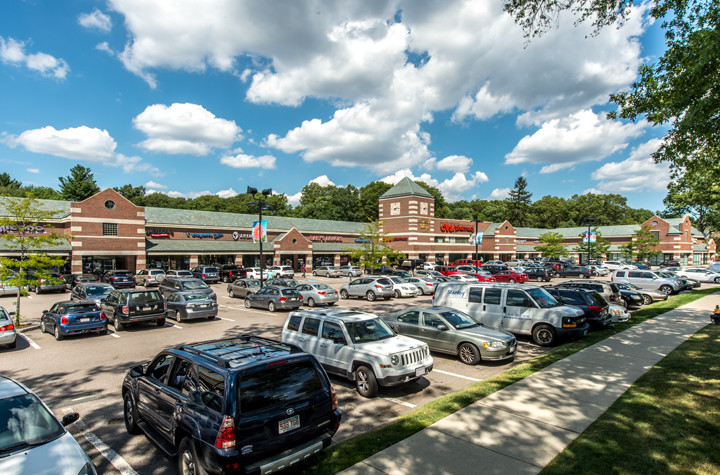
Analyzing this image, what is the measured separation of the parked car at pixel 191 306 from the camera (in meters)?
17.5

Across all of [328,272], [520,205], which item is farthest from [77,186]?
[520,205]

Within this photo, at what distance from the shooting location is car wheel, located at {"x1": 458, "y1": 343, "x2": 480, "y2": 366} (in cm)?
1038

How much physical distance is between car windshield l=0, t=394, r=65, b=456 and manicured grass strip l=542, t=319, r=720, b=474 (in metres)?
6.26

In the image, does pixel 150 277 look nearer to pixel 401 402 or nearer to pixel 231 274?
pixel 231 274

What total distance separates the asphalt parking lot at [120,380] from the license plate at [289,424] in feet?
6.14

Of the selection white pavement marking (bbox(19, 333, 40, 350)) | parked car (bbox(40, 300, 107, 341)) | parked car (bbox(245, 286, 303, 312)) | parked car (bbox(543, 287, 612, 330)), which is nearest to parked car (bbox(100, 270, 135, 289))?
parked car (bbox(245, 286, 303, 312))

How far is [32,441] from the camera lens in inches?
169

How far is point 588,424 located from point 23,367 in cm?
1432

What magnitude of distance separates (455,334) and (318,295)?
12228 mm

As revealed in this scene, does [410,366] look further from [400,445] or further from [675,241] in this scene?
[675,241]

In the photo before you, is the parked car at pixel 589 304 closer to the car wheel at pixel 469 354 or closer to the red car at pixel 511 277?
the car wheel at pixel 469 354

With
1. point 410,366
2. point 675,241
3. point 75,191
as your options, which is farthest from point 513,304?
point 75,191

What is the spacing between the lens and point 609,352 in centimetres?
1080

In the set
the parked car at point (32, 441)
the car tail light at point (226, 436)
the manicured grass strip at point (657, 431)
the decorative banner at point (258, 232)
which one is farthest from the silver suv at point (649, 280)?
the parked car at point (32, 441)
